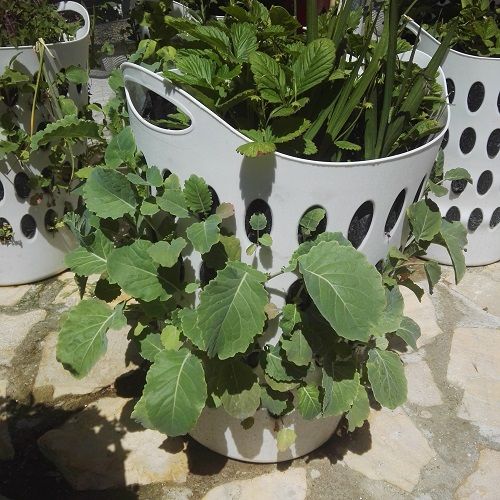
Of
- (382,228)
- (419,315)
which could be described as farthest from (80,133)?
(419,315)

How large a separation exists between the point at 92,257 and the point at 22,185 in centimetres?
101

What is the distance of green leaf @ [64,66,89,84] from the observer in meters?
2.22

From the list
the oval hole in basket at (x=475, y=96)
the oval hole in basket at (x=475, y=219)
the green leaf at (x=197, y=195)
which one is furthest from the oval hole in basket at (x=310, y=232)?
the oval hole in basket at (x=475, y=219)

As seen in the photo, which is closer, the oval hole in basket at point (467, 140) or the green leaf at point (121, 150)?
the green leaf at point (121, 150)

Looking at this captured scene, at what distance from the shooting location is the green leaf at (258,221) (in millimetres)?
1312

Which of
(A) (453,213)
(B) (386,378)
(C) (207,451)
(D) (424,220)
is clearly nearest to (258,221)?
(D) (424,220)

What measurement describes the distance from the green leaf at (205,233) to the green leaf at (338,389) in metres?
0.51

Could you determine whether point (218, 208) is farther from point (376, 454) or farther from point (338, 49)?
point (376, 454)

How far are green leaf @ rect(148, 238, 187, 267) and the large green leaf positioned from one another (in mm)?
304

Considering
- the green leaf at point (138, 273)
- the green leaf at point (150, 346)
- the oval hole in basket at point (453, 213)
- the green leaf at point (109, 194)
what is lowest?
the oval hole in basket at point (453, 213)

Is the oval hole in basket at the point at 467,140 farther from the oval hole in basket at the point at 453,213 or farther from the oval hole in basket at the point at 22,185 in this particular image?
the oval hole in basket at the point at 22,185

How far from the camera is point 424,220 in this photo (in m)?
1.51

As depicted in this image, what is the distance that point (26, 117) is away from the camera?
2.23 metres

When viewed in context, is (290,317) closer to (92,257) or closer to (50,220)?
(92,257)
